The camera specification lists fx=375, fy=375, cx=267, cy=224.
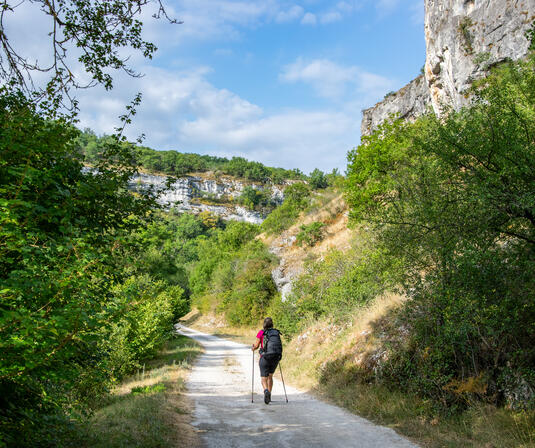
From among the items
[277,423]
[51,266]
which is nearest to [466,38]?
[277,423]

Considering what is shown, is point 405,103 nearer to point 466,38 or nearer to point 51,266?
point 466,38

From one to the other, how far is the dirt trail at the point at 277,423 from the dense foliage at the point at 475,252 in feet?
6.08

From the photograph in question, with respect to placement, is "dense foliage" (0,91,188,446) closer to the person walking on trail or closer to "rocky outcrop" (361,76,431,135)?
the person walking on trail

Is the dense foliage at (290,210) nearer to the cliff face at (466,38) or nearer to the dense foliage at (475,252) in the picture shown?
the cliff face at (466,38)

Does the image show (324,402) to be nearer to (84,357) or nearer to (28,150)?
(84,357)

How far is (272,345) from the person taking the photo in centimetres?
901

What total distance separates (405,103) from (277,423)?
48.3 meters

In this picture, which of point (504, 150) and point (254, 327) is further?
point (254, 327)

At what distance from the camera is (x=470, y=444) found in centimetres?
570

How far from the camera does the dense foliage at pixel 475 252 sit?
6438mm

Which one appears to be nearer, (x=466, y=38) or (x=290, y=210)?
(x=466, y=38)

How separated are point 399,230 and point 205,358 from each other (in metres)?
13.8

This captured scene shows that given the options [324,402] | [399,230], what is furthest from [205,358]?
[399,230]

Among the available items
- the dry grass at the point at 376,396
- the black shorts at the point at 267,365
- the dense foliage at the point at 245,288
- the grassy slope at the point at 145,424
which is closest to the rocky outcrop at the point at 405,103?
the dense foliage at the point at 245,288
